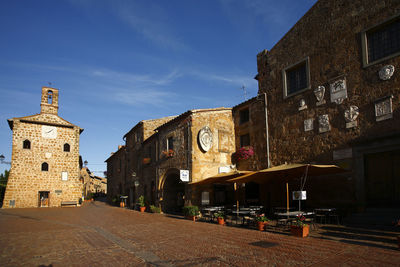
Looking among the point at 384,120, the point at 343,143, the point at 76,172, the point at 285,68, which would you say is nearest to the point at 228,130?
the point at 285,68

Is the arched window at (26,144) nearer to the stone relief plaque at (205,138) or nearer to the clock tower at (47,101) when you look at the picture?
the clock tower at (47,101)

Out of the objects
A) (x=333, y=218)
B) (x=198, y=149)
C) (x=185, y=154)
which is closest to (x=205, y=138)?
(x=198, y=149)

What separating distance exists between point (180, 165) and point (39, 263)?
12401 mm

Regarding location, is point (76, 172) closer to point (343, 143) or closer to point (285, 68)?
point (285, 68)

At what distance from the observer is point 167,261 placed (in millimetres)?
6730

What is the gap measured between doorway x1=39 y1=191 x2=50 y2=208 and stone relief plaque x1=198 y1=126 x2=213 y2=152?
19.0 meters

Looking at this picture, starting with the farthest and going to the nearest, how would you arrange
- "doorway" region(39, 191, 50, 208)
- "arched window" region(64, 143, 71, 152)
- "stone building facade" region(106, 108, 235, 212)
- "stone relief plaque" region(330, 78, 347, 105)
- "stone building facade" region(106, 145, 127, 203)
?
1. "stone building facade" region(106, 145, 127, 203)
2. "arched window" region(64, 143, 71, 152)
3. "doorway" region(39, 191, 50, 208)
4. "stone building facade" region(106, 108, 235, 212)
5. "stone relief plaque" region(330, 78, 347, 105)

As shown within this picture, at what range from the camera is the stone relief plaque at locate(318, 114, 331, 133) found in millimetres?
12934

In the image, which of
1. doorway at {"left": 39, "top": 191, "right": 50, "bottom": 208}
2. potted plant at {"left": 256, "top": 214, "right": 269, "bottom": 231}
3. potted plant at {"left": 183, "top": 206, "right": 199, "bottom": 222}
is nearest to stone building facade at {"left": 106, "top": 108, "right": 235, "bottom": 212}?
potted plant at {"left": 183, "top": 206, "right": 199, "bottom": 222}

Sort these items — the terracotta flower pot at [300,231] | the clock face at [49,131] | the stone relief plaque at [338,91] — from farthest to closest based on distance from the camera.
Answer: the clock face at [49,131], the stone relief plaque at [338,91], the terracotta flower pot at [300,231]

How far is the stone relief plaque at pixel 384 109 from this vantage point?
422 inches

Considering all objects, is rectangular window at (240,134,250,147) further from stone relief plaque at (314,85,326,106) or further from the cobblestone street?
the cobblestone street

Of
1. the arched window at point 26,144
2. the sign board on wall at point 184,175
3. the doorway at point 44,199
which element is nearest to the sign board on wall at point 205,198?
the sign board on wall at point 184,175

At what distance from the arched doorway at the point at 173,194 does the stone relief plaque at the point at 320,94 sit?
11.2m
